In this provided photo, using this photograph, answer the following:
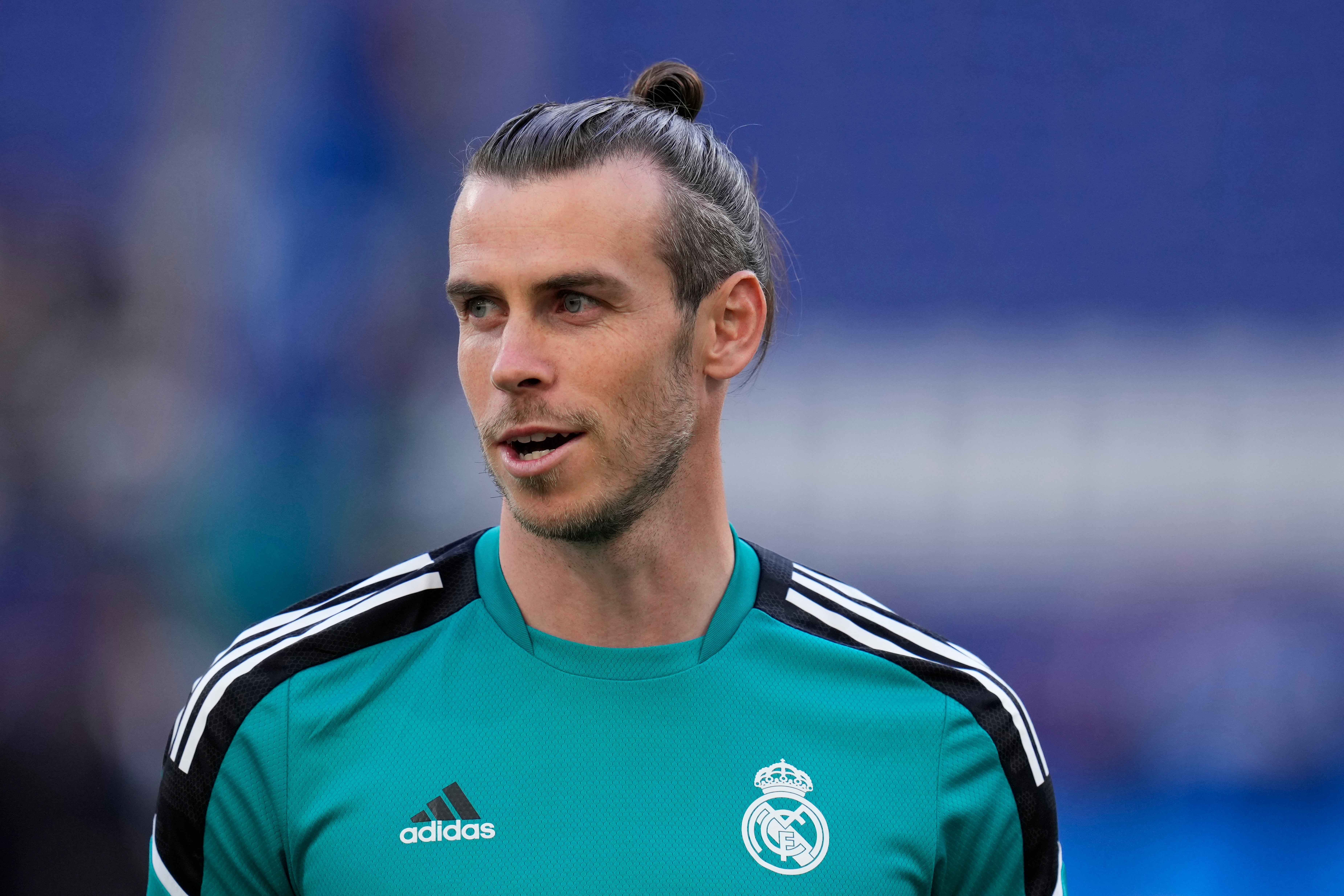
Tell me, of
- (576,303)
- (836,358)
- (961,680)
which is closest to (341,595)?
(576,303)

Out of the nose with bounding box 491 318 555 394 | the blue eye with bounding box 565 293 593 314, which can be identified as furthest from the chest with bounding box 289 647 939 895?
the blue eye with bounding box 565 293 593 314

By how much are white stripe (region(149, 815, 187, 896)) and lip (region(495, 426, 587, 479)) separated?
730 mm

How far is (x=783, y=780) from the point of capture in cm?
152

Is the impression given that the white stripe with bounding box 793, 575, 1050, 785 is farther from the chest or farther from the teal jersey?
the chest

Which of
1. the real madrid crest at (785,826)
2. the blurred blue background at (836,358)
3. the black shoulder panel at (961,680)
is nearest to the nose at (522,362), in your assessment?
the black shoulder panel at (961,680)

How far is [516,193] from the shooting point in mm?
1552

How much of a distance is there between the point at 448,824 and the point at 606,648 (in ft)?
1.06

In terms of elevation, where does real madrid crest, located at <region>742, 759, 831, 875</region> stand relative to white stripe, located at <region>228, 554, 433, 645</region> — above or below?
below

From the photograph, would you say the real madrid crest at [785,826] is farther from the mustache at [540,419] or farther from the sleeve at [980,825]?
the mustache at [540,419]

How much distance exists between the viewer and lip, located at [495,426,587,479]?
148 centimetres

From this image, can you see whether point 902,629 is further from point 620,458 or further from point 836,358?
point 836,358

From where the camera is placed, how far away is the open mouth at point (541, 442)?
1.50 meters

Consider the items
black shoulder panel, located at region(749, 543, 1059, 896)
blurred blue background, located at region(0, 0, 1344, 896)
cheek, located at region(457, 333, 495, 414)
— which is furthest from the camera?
blurred blue background, located at region(0, 0, 1344, 896)

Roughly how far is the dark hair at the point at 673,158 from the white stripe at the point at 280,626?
2.08 feet
